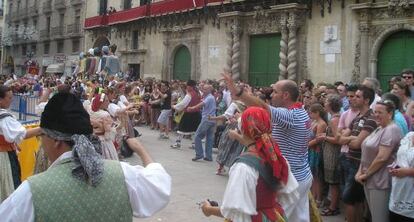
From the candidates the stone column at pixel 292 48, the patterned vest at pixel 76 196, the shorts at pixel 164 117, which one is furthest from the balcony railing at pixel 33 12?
the patterned vest at pixel 76 196

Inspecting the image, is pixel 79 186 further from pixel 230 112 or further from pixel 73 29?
pixel 73 29

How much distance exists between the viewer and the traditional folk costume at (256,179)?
3.21 m

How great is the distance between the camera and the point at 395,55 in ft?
51.8

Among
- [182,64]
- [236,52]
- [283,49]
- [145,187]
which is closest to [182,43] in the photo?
[182,64]

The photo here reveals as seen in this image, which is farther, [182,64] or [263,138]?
[182,64]

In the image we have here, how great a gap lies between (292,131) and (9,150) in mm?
3256

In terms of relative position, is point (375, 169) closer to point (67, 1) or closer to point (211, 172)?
point (211, 172)

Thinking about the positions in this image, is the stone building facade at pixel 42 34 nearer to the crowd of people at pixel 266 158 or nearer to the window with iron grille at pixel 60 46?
the window with iron grille at pixel 60 46

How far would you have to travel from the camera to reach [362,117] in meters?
5.71

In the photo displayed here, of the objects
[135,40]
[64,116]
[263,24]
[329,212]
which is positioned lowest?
[329,212]

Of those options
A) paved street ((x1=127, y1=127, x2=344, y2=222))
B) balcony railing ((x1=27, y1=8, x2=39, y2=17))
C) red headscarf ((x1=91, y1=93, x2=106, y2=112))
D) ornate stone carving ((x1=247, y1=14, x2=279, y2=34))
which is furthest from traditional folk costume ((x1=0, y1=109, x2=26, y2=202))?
balcony railing ((x1=27, y1=8, x2=39, y2=17))

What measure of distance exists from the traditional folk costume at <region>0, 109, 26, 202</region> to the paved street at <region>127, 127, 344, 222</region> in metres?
1.77

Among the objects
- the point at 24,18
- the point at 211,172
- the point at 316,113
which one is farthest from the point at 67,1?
the point at 316,113

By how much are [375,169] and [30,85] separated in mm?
21312
